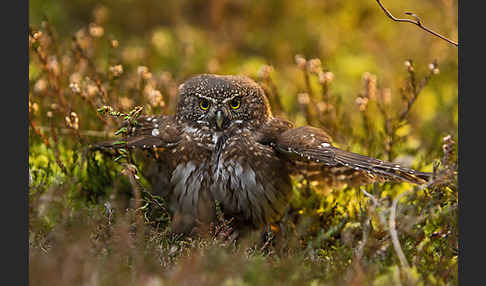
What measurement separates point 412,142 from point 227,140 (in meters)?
2.69

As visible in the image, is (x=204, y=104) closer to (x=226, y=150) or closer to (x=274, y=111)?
(x=226, y=150)

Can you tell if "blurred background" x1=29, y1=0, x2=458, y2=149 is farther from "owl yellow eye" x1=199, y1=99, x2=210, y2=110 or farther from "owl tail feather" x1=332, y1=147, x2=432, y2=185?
"owl tail feather" x1=332, y1=147, x2=432, y2=185

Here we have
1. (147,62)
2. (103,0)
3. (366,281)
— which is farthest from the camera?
(103,0)

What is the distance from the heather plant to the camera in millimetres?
2785

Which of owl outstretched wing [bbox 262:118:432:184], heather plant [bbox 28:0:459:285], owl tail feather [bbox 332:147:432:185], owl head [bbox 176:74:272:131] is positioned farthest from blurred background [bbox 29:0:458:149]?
owl tail feather [bbox 332:147:432:185]

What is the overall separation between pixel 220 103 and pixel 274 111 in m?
1.49

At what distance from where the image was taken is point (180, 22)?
28.2 ft

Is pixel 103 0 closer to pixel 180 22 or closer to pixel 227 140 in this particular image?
pixel 180 22

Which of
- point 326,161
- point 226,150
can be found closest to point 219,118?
point 226,150

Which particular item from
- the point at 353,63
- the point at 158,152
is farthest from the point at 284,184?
the point at 353,63

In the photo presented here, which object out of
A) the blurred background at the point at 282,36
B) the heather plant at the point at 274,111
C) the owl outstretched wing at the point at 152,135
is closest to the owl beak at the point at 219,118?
the owl outstretched wing at the point at 152,135

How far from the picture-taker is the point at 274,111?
532 centimetres

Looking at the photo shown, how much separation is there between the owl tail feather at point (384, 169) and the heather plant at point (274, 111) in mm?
104

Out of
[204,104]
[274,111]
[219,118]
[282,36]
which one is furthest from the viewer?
[282,36]
